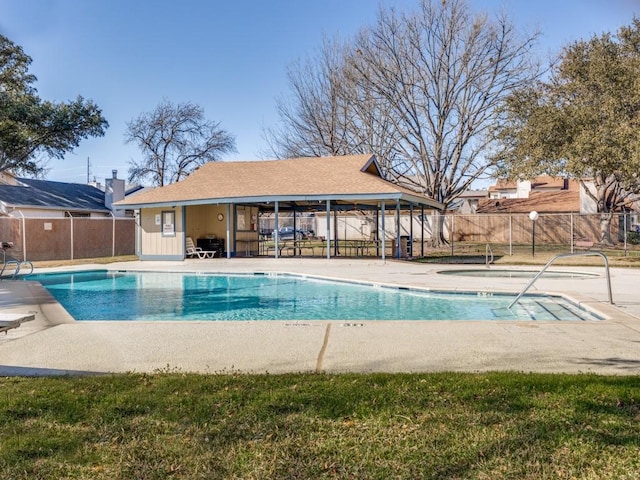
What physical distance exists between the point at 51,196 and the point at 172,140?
12.1 m

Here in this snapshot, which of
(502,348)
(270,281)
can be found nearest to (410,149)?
(270,281)

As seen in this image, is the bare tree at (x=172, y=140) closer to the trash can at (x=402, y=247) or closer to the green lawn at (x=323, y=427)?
the trash can at (x=402, y=247)

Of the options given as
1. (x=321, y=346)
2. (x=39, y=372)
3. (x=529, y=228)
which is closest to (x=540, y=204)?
(x=529, y=228)

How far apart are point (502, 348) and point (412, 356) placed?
3.41ft

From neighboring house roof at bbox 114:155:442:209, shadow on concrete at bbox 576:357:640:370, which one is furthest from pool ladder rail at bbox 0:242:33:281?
shadow on concrete at bbox 576:357:640:370

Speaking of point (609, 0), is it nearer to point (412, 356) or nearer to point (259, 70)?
point (412, 356)

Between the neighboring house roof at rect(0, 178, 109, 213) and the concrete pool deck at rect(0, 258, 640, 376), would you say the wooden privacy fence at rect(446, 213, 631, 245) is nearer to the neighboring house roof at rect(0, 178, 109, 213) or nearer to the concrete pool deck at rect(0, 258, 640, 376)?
the neighboring house roof at rect(0, 178, 109, 213)

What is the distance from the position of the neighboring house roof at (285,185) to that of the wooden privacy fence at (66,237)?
2.76 metres

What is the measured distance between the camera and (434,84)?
27.3 m

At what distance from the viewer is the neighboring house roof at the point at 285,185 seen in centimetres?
1819

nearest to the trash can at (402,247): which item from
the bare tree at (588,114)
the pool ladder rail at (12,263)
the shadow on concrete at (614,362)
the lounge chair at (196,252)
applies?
the bare tree at (588,114)

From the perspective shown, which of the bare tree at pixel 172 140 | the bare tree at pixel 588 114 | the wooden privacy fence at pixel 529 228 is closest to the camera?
the bare tree at pixel 588 114

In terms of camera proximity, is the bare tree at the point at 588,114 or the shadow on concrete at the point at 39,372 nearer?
the shadow on concrete at the point at 39,372

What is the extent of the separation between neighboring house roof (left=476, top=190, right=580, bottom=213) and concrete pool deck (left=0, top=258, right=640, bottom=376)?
96.1 ft
